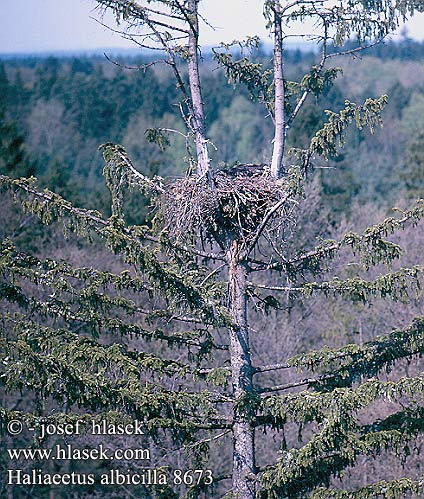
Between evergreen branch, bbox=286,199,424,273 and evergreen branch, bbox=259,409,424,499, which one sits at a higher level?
evergreen branch, bbox=286,199,424,273

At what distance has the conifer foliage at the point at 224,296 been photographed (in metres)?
7.32

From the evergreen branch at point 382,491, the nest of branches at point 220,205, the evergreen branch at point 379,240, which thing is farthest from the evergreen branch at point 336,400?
the nest of branches at point 220,205

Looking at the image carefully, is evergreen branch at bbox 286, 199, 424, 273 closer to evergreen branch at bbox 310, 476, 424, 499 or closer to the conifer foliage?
the conifer foliage

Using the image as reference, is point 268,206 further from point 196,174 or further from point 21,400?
point 21,400

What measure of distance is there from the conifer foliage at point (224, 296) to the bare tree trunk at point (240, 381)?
0.05 ft

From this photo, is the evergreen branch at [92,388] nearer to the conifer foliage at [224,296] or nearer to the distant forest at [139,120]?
the conifer foliage at [224,296]

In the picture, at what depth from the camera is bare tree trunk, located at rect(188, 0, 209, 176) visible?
27.7ft

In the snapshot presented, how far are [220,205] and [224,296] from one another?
1.02 metres

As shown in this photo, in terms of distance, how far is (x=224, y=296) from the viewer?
8680mm

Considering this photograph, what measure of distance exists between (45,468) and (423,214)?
42.8ft

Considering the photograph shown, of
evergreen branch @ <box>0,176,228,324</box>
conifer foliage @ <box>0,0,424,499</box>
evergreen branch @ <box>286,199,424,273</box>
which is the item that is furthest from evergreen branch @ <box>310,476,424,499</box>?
evergreen branch @ <box>286,199,424,273</box>

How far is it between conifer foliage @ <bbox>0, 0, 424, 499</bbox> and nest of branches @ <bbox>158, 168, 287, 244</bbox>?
2cm

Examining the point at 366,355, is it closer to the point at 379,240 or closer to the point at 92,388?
the point at 379,240

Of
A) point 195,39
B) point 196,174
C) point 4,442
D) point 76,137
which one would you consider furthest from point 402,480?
point 76,137
